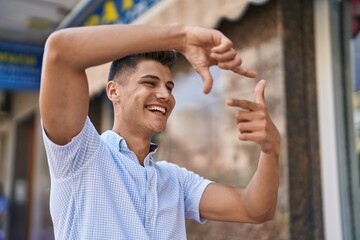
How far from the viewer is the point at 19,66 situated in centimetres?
617

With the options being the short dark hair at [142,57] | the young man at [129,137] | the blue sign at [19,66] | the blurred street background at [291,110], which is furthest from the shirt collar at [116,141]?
the blue sign at [19,66]

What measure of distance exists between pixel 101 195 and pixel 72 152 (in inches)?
6.7

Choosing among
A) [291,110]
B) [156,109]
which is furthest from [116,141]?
[291,110]

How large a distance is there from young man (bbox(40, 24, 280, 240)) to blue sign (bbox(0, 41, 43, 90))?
16.4ft

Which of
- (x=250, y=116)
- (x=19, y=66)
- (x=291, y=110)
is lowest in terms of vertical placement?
(x=250, y=116)

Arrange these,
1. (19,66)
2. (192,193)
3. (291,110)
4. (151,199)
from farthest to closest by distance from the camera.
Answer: (19,66) < (291,110) < (192,193) < (151,199)

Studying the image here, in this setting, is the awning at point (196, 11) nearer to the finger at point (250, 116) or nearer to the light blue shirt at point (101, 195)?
the finger at point (250, 116)

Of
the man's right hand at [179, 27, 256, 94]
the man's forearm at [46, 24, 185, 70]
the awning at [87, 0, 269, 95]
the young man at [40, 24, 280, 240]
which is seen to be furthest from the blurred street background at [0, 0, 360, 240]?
the man's forearm at [46, 24, 185, 70]

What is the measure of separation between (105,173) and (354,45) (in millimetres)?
2239

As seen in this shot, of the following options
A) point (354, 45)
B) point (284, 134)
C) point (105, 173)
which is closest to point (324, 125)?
point (284, 134)

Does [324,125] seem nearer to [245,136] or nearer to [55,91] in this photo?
[245,136]

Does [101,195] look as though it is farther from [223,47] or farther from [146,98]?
[223,47]

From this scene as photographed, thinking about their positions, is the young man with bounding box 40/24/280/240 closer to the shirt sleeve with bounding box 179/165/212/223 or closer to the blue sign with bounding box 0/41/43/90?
the shirt sleeve with bounding box 179/165/212/223

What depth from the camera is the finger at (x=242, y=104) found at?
1.19m
